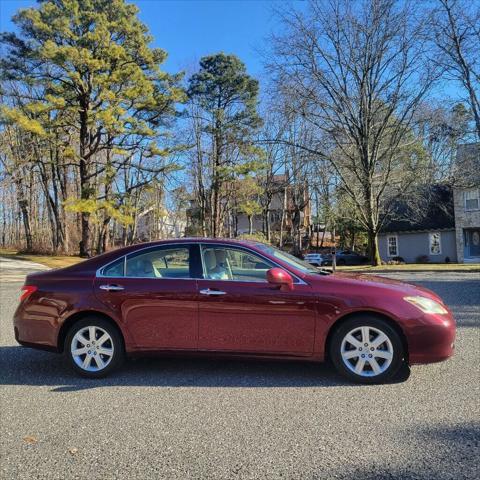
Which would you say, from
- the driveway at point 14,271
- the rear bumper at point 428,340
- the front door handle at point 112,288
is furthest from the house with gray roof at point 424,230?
the front door handle at point 112,288

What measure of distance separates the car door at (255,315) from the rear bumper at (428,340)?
102 cm

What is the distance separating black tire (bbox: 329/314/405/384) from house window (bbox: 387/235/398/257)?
124 ft

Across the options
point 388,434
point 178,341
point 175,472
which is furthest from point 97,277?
point 388,434

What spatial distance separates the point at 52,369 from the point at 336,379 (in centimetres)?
338

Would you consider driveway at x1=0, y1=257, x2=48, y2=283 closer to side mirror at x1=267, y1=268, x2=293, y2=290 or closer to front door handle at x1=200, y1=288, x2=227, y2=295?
front door handle at x1=200, y1=288, x2=227, y2=295

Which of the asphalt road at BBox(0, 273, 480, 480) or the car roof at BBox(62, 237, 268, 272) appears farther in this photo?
the car roof at BBox(62, 237, 268, 272)

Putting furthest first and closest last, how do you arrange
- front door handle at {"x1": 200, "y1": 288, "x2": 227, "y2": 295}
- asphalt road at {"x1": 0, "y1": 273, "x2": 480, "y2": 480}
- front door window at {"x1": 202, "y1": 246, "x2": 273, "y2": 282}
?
front door window at {"x1": 202, "y1": 246, "x2": 273, "y2": 282}
front door handle at {"x1": 200, "y1": 288, "x2": 227, "y2": 295}
asphalt road at {"x1": 0, "y1": 273, "x2": 480, "y2": 480}

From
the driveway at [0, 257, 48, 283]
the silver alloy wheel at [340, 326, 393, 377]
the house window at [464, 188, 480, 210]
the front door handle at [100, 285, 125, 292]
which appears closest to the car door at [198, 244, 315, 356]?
the silver alloy wheel at [340, 326, 393, 377]

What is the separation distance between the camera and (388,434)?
378 cm

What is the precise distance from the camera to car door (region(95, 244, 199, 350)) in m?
5.31

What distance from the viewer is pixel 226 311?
5.22 meters

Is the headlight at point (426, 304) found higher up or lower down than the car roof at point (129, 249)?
lower down

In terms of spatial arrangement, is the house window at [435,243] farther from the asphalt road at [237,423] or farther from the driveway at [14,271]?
the asphalt road at [237,423]

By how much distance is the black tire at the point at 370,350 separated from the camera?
4.97 metres
